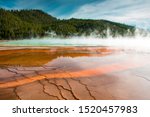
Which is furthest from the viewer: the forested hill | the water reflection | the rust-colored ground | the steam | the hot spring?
the forested hill

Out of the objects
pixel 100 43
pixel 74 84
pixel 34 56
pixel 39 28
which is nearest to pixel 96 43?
pixel 100 43

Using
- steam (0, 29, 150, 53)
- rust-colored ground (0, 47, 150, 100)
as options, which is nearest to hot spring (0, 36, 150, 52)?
steam (0, 29, 150, 53)

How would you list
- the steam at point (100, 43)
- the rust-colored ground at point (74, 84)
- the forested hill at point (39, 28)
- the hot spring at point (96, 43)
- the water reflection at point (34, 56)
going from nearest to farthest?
the rust-colored ground at point (74, 84) → the water reflection at point (34, 56) → the steam at point (100, 43) → the hot spring at point (96, 43) → the forested hill at point (39, 28)

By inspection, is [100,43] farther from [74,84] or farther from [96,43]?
[74,84]

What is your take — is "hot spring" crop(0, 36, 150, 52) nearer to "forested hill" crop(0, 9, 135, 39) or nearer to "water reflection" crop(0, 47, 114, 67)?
"water reflection" crop(0, 47, 114, 67)

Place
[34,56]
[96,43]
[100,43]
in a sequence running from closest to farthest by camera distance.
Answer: [34,56], [100,43], [96,43]

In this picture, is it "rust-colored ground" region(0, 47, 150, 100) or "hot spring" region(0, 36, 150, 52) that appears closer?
"rust-colored ground" region(0, 47, 150, 100)

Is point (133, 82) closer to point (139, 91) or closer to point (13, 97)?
point (139, 91)

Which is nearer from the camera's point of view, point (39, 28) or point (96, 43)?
point (96, 43)

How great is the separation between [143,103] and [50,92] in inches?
70.1

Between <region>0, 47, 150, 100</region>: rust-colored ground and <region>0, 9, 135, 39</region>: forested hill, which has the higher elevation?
<region>0, 9, 135, 39</region>: forested hill

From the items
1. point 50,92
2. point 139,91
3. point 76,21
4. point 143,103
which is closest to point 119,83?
point 139,91

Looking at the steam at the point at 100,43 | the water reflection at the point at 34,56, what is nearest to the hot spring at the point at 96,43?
the steam at the point at 100,43

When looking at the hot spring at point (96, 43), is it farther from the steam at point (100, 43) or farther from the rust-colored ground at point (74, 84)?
the rust-colored ground at point (74, 84)
